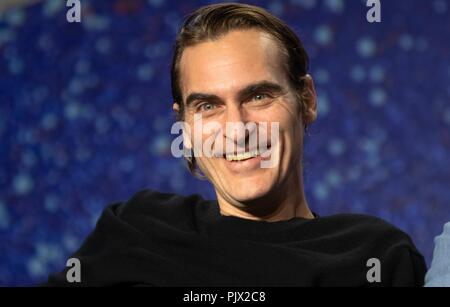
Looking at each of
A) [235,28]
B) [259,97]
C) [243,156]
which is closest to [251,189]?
[243,156]

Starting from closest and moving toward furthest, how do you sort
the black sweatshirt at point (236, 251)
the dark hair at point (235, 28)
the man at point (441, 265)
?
the man at point (441, 265) → the black sweatshirt at point (236, 251) → the dark hair at point (235, 28)

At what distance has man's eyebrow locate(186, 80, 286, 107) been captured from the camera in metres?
1.33

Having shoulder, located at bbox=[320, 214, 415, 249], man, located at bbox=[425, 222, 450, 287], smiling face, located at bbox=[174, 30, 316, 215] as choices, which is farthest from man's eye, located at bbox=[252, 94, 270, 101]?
man, located at bbox=[425, 222, 450, 287]

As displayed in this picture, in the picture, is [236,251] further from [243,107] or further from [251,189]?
[243,107]

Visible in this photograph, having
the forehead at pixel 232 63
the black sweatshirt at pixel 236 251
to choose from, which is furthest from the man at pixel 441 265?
the forehead at pixel 232 63

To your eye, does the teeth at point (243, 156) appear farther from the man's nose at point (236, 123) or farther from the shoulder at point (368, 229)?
the shoulder at point (368, 229)

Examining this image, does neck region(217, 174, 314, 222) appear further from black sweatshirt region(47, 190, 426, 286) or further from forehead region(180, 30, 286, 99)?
forehead region(180, 30, 286, 99)

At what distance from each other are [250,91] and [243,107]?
31 mm

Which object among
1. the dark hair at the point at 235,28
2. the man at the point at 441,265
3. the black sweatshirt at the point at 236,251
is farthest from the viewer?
the dark hair at the point at 235,28

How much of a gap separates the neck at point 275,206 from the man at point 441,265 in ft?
0.96

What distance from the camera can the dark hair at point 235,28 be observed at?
140cm

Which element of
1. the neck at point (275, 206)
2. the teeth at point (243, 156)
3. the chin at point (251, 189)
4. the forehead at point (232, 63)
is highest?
the forehead at point (232, 63)
